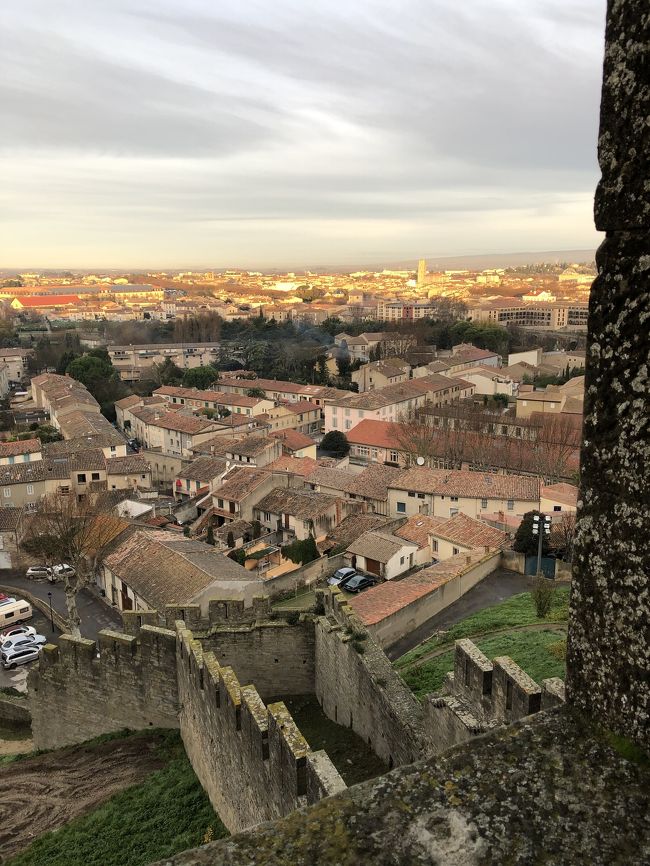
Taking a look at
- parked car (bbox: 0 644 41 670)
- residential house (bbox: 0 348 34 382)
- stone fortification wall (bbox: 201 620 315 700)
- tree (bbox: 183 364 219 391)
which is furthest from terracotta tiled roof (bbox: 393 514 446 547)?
residential house (bbox: 0 348 34 382)

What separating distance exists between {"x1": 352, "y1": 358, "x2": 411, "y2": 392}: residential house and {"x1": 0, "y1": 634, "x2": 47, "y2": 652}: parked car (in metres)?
48.9

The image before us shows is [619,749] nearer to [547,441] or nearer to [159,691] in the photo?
[159,691]

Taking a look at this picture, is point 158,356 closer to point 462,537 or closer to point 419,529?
point 419,529

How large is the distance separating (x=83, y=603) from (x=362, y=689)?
62.2 ft

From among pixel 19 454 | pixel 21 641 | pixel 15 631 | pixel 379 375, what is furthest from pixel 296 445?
pixel 379 375

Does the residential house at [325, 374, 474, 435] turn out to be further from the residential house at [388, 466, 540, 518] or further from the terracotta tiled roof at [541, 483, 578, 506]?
the terracotta tiled roof at [541, 483, 578, 506]

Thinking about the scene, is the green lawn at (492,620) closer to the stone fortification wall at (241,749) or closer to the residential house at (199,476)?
the stone fortification wall at (241,749)

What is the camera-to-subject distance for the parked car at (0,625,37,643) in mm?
21188

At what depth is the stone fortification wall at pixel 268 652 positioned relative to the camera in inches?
435

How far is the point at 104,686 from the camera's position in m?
10.9

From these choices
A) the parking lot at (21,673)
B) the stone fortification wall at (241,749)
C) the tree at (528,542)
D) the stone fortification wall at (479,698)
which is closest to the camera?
the stone fortification wall at (241,749)

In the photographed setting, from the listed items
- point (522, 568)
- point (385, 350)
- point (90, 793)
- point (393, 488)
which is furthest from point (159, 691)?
point (385, 350)

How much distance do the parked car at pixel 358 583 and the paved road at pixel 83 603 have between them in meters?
8.31

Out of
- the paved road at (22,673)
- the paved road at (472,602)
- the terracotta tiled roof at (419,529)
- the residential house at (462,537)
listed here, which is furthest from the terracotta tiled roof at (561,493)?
the paved road at (22,673)
